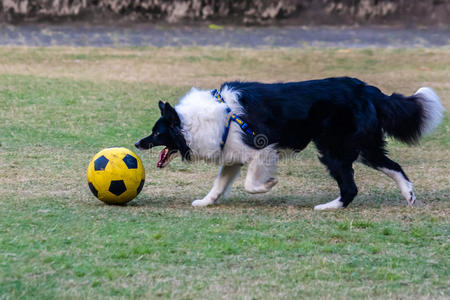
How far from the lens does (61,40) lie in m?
18.4

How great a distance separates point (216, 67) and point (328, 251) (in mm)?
10832

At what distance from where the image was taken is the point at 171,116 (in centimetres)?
608

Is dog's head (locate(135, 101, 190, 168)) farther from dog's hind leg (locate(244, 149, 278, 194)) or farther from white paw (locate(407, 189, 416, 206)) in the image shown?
white paw (locate(407, 189, 416, 206))

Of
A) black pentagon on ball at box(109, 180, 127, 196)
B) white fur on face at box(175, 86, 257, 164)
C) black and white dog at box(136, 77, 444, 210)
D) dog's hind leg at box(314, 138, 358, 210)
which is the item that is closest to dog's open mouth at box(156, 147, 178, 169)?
black and white dog at box(136, 77, 444, 210)

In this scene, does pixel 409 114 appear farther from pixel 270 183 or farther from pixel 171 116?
pixel 171 116

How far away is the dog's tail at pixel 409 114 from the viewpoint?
20.5 ft

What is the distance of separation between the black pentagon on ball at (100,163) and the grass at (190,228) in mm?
349

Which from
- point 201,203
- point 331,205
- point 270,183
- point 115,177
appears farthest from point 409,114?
point 115,177

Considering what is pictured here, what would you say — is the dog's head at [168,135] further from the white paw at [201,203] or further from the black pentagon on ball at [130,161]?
the white paw at [201,203]

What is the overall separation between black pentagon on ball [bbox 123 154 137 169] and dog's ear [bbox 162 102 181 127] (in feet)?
1.52

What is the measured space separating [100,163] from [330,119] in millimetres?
2062

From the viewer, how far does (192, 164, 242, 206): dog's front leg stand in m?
6.27

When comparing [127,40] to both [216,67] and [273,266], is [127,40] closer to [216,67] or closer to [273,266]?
[216,67]

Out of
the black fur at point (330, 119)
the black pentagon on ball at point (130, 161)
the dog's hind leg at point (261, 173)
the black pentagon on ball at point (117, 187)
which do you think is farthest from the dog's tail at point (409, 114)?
the black pentagon on ball at point (117, 187)
